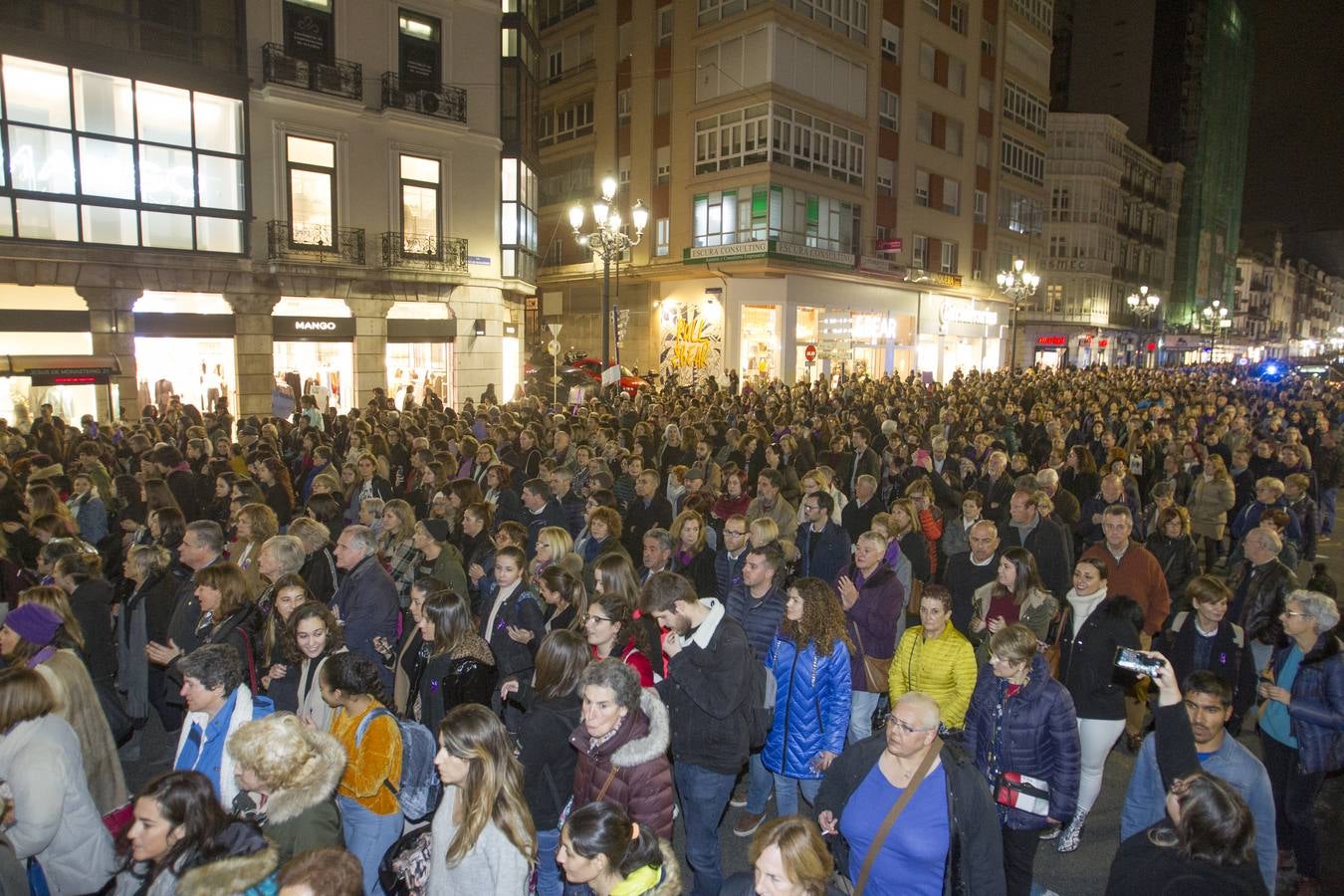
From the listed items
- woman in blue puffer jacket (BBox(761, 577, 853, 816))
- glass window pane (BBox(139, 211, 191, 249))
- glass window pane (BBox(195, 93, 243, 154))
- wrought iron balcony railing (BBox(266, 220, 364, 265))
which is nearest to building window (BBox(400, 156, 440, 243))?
wrought iron balcony railing (BBox(266, 220, 364, 265))

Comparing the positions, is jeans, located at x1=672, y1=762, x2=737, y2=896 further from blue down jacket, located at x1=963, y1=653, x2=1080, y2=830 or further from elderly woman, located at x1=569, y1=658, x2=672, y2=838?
blue down jacket, located at x1=963, y1=653, x2=1080, y2=830

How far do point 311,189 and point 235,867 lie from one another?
2344 centimetres

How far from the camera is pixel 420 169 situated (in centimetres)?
2488

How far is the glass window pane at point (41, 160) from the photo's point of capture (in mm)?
18078

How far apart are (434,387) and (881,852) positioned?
78.4 ft

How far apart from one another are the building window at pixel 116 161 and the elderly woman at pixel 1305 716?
2305 centimetres

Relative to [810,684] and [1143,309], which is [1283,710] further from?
[1143,309]

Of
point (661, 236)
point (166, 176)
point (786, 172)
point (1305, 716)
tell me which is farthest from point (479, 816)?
point (661, 236)

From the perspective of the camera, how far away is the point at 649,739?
3693 millimetres

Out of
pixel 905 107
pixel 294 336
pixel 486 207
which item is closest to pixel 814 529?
pixel 294 336

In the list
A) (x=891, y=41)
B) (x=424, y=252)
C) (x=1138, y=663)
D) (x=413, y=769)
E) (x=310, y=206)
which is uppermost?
(x=891, y=41)

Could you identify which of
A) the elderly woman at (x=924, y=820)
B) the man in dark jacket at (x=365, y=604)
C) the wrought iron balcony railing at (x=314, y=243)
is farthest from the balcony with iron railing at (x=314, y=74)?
the elderly woman at (x=924, y=820)

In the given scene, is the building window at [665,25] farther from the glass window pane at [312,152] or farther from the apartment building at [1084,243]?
the apartment building at [1084,243]

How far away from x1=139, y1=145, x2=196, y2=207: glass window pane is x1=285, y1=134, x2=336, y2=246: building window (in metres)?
2.43
